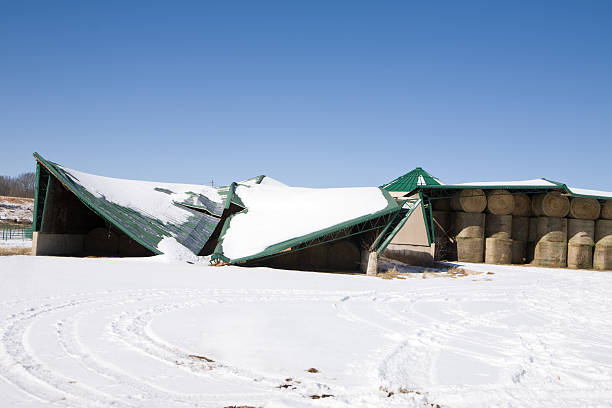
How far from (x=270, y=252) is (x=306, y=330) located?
9.24 meters

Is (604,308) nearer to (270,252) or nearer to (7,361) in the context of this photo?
(270,252)

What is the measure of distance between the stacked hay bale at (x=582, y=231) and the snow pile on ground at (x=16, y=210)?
1705 inches

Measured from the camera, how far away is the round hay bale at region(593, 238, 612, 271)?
25.4 metres

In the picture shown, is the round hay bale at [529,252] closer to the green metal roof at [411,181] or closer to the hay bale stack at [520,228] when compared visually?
the hay bale stack at [520,228]

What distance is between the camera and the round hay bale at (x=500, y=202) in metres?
26.1

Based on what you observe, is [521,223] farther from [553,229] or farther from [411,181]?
[411,181]

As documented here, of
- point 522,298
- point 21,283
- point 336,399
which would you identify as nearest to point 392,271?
point 522,298

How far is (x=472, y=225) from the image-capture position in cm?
2652

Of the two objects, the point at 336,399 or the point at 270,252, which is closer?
the point at 336,399

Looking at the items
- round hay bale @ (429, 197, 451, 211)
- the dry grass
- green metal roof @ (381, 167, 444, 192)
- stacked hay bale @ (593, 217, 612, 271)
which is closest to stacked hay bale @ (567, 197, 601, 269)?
stacked hay bale @ (593, 217, 612, 271)

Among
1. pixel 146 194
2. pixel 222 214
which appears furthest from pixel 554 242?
pixel 146 194

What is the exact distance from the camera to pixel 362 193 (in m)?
22.1

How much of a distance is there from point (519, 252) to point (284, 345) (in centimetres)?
2309

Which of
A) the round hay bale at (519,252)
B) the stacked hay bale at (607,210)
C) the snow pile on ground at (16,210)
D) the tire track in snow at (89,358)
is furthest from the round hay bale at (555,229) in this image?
the snow pile on ground at (16,210)
